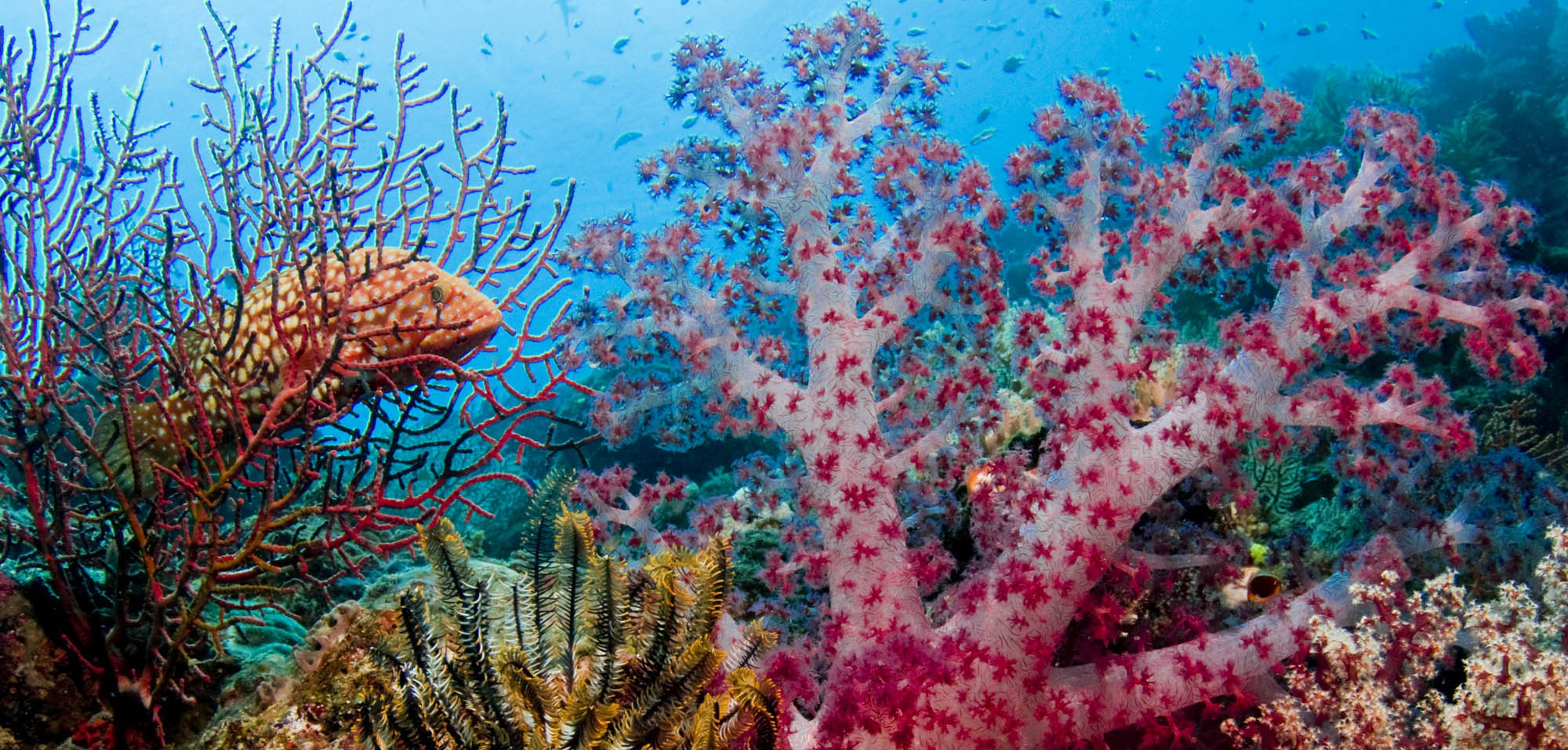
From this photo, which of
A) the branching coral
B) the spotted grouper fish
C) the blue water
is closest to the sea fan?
the spotted grouper fish

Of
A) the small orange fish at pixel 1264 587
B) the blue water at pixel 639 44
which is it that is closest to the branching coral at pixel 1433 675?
the small orange fish at pixel 1264 587

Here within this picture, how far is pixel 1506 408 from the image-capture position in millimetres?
5445

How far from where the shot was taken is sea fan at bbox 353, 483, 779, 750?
1897 mm

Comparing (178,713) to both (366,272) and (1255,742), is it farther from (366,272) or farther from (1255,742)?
(1255,742)

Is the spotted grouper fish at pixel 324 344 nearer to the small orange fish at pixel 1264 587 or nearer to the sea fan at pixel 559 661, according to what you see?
the sea fan at pixel 559 661

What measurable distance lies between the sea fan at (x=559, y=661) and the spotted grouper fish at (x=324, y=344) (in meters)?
0.90

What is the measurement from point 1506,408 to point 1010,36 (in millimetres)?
97711

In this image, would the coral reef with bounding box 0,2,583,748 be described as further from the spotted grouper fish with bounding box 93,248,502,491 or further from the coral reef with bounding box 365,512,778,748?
the coral reef with bounding box 365,512,778,748

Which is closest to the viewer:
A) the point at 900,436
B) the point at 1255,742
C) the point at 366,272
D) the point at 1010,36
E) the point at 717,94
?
the point at 366,272

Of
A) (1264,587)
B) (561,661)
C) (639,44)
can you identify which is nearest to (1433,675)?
(1264,587)

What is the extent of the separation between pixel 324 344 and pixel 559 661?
5.04ft

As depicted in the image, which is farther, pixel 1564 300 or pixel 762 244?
pixel 762 244

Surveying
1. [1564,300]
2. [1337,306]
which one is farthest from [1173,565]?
[1564,300]

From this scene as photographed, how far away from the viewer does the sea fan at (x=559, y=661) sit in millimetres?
1897
